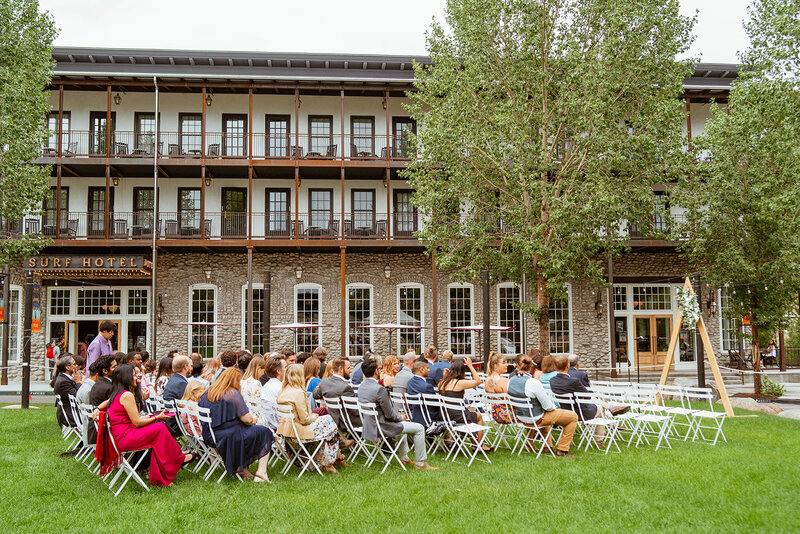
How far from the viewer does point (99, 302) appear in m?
20.8

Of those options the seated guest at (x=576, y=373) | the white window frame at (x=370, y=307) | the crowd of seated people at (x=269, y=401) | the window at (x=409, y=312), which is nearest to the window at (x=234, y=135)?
the white window frame at (x=370, y=307)

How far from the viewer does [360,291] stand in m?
21.3

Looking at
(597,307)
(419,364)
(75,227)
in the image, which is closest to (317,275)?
(75,227)

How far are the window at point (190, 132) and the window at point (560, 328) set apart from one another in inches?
516

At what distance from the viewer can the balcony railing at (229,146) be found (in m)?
20.3

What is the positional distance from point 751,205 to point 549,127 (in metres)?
5.40

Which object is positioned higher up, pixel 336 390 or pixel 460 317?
pixel 460 317

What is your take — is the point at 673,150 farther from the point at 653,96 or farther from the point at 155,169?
the point at 155,169

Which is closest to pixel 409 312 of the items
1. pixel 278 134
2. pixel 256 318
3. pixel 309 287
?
pixel 309 287

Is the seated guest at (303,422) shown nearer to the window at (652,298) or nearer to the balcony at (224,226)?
the balcony at (224,226)

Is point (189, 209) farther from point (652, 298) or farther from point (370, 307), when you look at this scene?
point (652, 298)

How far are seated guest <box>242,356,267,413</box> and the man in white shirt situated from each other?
0.27 feet

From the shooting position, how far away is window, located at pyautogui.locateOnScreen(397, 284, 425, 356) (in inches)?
835

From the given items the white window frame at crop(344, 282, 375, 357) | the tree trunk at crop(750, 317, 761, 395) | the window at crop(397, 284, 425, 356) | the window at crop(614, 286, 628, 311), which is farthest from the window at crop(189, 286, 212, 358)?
the tree trunk at crop(750, 317, 761, 395)
